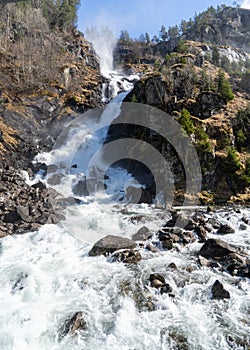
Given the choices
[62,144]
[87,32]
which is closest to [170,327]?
[62,144]

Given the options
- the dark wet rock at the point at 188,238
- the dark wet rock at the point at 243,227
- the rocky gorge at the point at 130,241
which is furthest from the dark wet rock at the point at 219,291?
the dark wet rock at the point at 243,227

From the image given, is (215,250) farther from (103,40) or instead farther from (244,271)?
(103,40)

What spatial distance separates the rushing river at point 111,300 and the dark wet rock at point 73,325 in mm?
134

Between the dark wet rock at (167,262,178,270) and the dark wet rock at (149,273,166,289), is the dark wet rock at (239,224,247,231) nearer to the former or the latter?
the dark wet rock at (167,262,178,270)

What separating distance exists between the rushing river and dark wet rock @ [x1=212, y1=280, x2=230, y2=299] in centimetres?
19

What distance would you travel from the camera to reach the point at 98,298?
9.50 m

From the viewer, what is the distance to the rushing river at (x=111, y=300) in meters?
7.52

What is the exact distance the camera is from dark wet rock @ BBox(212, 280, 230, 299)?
9297 mm

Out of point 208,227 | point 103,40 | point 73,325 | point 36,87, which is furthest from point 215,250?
point 103,40

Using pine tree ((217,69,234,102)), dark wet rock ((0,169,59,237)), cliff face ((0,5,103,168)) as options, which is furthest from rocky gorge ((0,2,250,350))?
pine tree ((217,69,234,102))

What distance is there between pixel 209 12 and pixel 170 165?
103 metres

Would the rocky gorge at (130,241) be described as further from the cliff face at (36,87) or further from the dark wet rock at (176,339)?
the cliff face at (36,87)

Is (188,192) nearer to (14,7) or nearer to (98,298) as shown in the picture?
(98,298)

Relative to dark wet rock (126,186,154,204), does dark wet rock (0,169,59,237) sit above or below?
below
